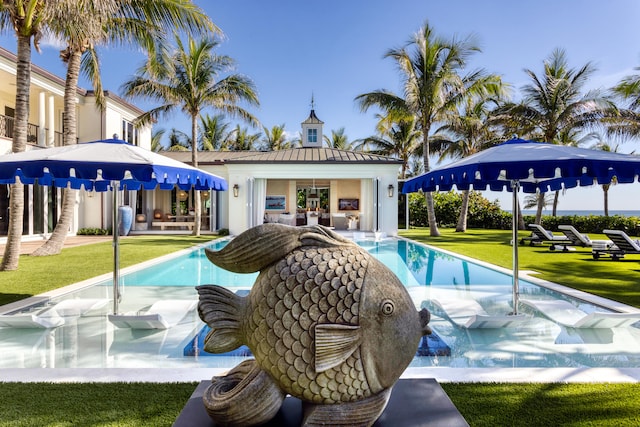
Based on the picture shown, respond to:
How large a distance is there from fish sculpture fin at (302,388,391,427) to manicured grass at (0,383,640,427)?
1120mm

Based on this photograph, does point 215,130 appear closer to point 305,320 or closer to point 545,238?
point 545,238

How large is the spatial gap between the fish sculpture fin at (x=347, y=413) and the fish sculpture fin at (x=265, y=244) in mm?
798

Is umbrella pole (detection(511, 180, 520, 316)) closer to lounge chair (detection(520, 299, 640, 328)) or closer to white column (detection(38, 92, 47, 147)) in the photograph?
lounge chair (detection(520, 299, 640, 328))

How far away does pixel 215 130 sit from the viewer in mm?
33812

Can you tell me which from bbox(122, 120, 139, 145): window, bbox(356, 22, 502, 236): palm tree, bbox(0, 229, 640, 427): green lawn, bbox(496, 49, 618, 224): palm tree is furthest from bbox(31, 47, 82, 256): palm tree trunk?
bbox(496, 49, 618, 224): palm tree

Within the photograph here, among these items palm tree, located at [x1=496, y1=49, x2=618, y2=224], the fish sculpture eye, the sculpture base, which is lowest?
the sculpture base

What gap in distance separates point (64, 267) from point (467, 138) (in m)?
20.9

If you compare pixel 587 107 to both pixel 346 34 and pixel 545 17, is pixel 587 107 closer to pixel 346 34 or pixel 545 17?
pixel 545 17

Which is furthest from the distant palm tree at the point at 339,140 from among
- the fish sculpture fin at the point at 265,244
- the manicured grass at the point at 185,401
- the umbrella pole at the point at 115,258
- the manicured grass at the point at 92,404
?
the fish sculpture fin at the point at 265,244

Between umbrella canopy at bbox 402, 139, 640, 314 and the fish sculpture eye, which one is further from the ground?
umbrella canopy at bbox 402, 139, 640, 314

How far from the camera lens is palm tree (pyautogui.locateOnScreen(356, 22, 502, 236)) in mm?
17141

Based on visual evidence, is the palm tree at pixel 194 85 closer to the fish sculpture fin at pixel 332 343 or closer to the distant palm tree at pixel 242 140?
the fish sculpture fin at pixel 332 343

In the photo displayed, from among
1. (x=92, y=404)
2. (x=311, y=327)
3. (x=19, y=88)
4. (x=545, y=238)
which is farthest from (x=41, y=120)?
(x=545, y=238)

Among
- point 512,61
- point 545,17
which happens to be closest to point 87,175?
point 545,17
